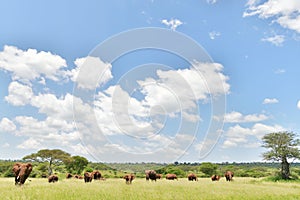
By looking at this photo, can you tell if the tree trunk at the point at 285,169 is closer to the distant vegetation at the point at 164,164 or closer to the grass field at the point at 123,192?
the distant vegetation at the point at 164,164

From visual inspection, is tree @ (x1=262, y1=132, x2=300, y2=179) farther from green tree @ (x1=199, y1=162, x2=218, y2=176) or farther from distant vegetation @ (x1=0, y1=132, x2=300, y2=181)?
green tree @ (x1=199, y1=162, x2=218, y2=176)

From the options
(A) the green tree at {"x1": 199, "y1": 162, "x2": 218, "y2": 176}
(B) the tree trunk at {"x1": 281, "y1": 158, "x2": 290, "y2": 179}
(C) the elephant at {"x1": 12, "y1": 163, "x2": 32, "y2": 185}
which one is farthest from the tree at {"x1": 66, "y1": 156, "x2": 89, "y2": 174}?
(C) the elephant at {"x1": 12, "y1": 163, "x2": 32, "y2": 185}

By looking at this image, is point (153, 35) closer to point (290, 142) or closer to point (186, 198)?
point (186, 198)

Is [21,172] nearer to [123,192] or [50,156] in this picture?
[123,192]

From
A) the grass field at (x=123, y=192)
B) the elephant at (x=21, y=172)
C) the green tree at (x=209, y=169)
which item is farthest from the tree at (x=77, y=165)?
the grass field at (x=123, y=192)

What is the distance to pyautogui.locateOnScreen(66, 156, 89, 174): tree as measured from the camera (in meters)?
65.8

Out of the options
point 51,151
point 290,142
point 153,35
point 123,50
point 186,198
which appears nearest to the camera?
point 186,198

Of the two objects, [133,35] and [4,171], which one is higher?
[133,35]

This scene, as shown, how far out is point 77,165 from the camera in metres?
66.6

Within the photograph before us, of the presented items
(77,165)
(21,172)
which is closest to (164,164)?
(77,165)

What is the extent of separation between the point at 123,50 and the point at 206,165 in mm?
63664

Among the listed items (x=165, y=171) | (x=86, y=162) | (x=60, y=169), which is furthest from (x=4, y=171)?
(x=165, y=171)

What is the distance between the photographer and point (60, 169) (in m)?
67.6

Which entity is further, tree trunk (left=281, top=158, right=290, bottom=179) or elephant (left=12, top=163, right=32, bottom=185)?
tree trunk (left=281, top=158, right=290, bottom=179)
